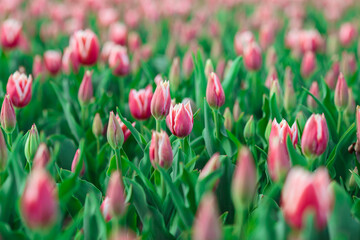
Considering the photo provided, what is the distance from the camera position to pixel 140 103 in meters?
1.68

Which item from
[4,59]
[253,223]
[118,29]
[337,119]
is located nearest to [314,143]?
[253,223]

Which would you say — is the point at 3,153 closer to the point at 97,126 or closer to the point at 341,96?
the point at 97,126

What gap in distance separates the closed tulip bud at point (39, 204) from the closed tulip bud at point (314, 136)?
0.69 metres

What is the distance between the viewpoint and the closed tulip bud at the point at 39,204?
794 mm

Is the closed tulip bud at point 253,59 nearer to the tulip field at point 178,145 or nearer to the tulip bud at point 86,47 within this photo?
the tulip field at point 178,145

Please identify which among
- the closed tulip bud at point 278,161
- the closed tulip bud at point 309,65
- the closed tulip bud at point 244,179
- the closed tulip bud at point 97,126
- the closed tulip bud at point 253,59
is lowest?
the closed tulip bud at point 309,65

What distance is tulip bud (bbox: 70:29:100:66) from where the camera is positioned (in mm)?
2219

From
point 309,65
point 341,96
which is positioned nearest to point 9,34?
point 309,65

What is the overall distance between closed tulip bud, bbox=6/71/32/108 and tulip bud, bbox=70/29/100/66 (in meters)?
0.54

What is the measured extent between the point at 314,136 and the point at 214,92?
42cm

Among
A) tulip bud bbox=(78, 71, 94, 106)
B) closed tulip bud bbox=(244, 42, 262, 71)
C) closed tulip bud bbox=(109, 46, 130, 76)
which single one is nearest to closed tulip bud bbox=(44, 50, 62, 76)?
closed tulip bud bbox=(109, 46, 130, 76)

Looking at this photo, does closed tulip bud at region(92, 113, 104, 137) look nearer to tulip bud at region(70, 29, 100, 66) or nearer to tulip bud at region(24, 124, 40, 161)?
tulip bud at region(24, 124, 40, 161)

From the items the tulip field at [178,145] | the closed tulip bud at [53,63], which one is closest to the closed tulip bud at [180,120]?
the tulip field at [178,145]

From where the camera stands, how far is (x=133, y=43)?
2967 mm
